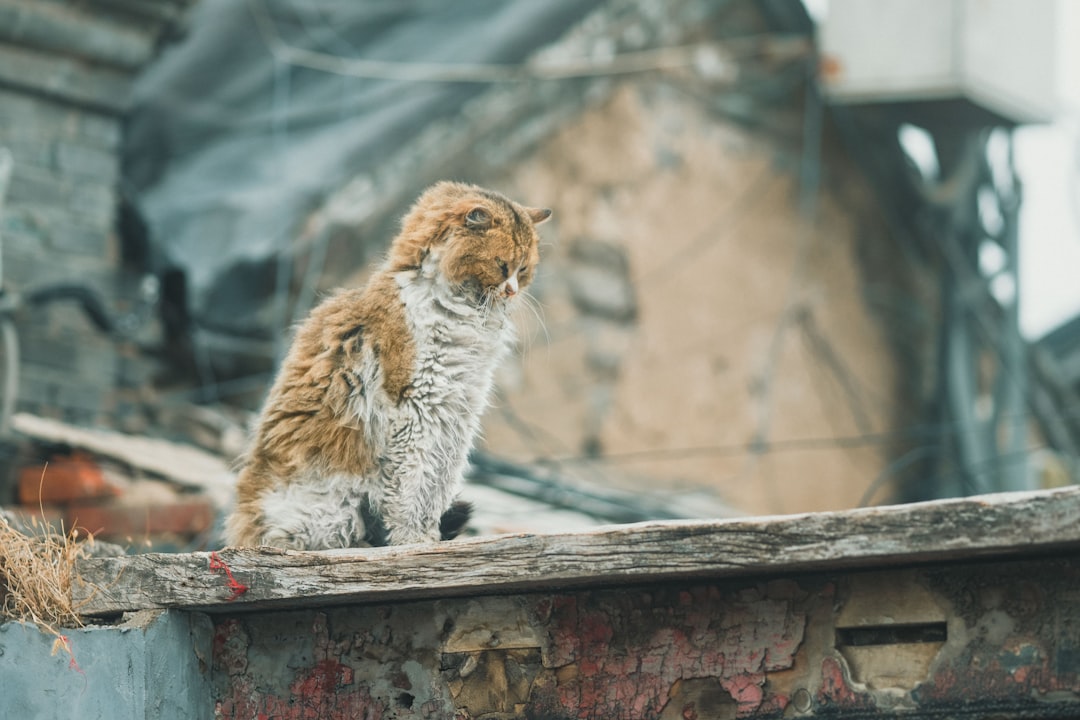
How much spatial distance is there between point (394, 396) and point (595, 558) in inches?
34.8

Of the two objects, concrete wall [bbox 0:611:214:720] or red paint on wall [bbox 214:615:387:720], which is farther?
red paint on wall [bbox 214:615:387:720]

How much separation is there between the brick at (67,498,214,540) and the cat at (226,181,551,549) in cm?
251

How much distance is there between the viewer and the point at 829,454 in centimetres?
1217

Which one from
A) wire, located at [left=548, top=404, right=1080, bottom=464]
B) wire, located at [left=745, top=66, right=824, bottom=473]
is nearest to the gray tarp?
wire, located at [left=548, top=404, right=1080, bottom=464]

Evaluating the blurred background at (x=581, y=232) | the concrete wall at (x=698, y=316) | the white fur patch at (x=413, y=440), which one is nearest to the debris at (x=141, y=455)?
the blurred background at (x=581, y=232)

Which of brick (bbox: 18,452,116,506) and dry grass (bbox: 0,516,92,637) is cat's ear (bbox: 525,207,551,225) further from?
brick (bbox: 18,452,116,506)

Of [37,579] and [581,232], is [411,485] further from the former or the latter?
[581,232]

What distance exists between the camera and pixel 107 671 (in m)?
3.49

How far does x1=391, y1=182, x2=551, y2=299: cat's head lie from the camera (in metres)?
4.04

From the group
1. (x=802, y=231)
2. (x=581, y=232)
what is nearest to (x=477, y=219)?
(x=581, y=232)

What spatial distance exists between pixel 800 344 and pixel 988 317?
4.76ft

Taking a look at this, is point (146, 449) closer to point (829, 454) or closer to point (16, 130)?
point (16, 130)

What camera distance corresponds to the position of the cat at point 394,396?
3898mm

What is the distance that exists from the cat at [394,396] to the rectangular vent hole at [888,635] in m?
1.12
